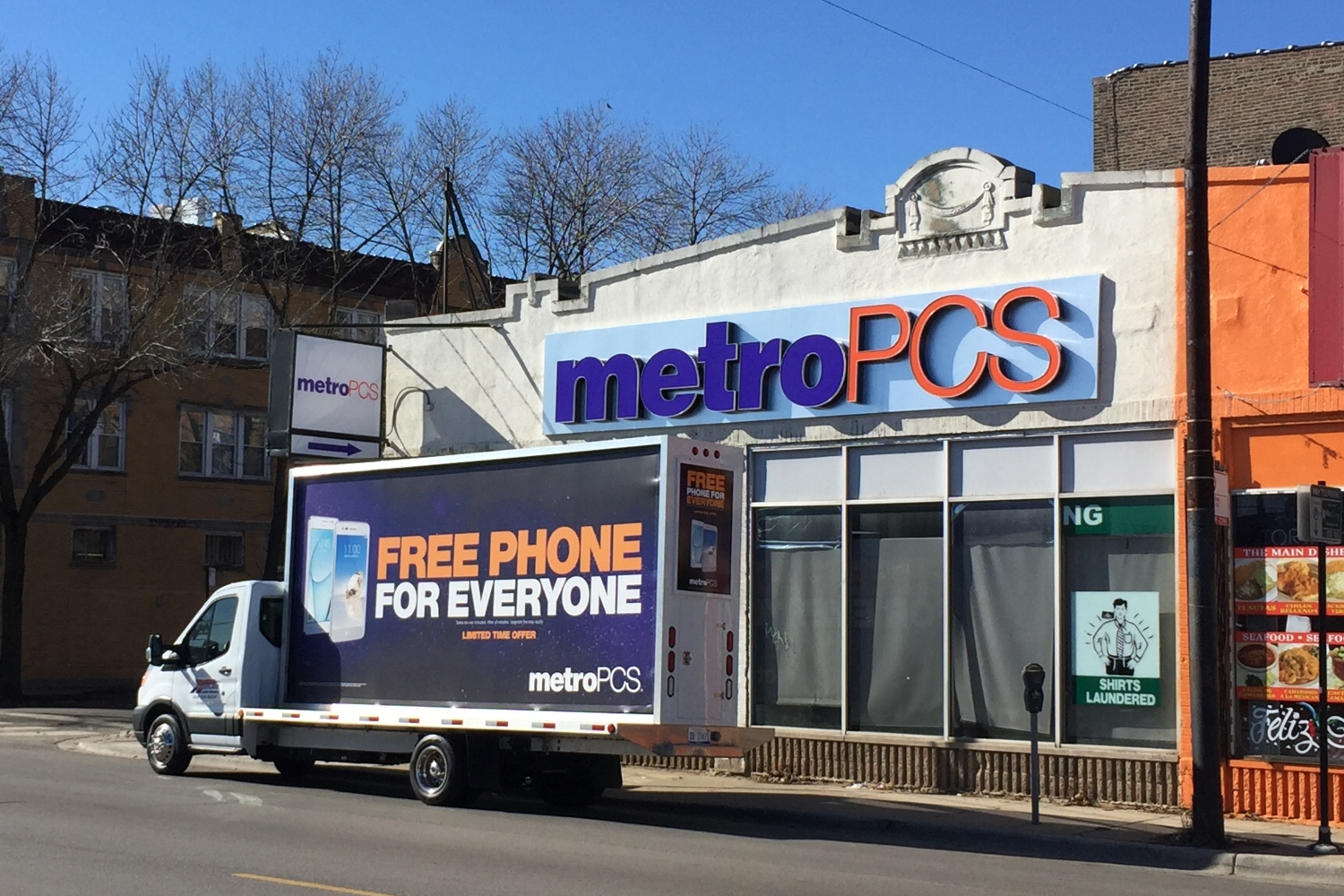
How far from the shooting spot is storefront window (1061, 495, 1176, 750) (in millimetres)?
14750

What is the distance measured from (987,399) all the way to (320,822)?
797 cm

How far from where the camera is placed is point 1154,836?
1266 centimetres

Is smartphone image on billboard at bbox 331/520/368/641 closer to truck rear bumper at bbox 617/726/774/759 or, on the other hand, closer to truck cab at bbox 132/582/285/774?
truck cab at bbox 132/582/285/774

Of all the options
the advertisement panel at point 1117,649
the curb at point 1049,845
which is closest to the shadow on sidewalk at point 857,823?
the curb at point 1049,845

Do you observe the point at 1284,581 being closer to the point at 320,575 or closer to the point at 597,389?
the point at 597,389

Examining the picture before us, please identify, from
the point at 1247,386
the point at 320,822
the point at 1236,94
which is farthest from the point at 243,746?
the point at 1236,94

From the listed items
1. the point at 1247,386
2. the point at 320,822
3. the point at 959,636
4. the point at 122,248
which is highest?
the point at 122,248

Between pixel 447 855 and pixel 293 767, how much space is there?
6.88 m

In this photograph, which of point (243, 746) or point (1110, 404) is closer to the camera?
point (1110, 404)

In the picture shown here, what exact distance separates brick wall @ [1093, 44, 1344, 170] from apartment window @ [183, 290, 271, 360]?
1598 cm

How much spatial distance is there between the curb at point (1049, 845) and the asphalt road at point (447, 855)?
11.0 inches

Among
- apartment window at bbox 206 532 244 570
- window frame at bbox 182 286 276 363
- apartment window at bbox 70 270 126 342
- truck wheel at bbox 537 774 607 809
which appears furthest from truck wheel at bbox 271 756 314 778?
apartment window at bbox 206 532 244 570

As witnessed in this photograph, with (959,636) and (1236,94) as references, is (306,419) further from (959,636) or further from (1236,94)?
(1236,94)

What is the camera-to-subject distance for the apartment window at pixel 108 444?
1483 inches
